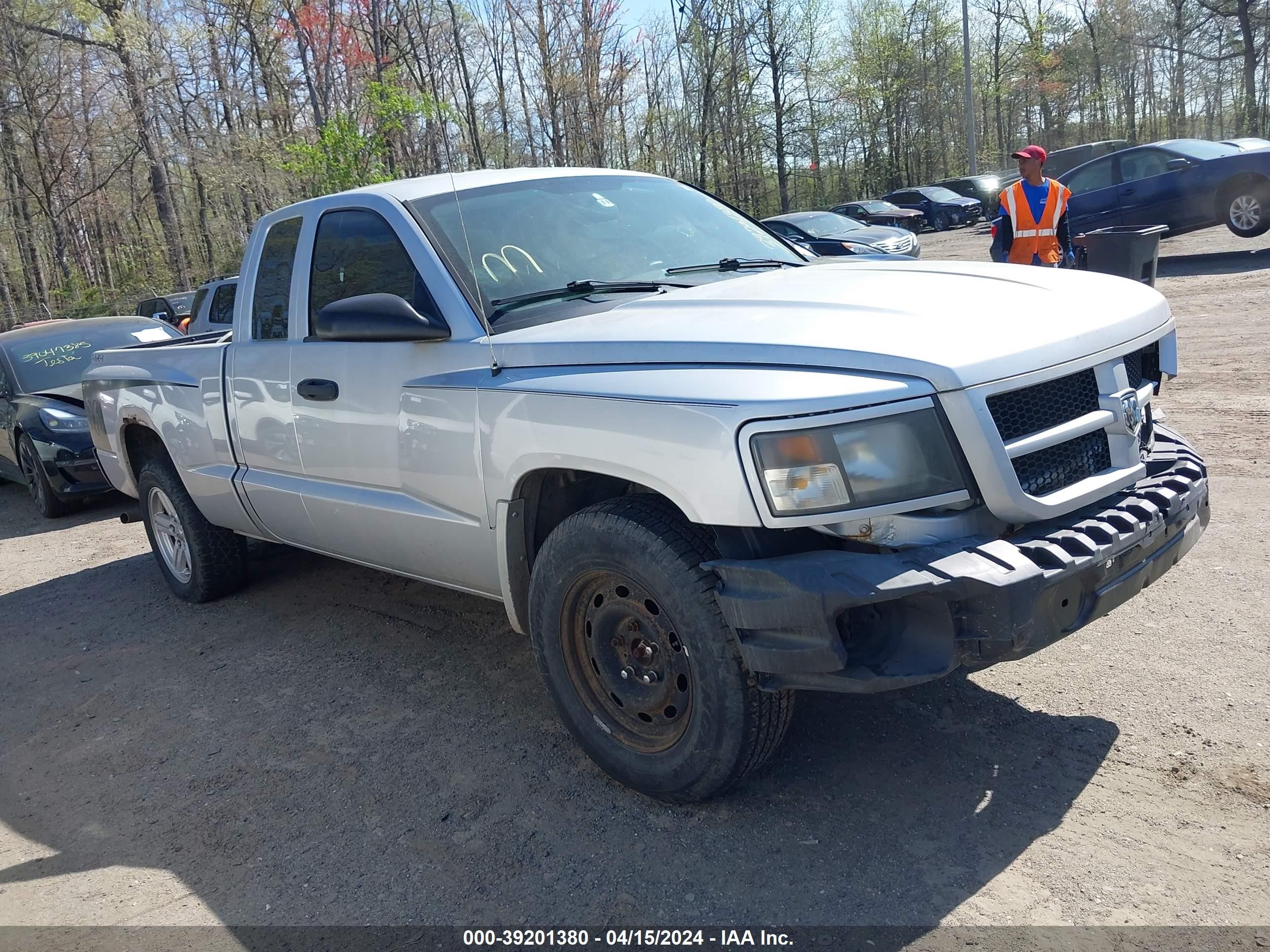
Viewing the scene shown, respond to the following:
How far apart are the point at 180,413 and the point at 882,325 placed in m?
3.97

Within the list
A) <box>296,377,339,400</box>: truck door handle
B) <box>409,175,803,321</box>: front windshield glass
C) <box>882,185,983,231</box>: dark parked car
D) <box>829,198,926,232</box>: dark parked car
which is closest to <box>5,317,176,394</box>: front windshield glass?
<box>296,377,339,400</box>: truck door handle

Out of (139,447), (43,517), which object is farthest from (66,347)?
(139,447)

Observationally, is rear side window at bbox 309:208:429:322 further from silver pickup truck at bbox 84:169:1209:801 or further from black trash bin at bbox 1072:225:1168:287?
black trash bin at bbox 1072:225:1168:287

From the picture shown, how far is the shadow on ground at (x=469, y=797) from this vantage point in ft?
9.18

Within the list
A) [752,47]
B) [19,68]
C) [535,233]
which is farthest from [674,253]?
[752,47]

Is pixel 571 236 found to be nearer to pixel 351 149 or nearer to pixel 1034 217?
pixel 1034 217

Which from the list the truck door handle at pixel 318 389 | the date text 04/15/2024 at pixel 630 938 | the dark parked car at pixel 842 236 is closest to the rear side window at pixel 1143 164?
the dark parked car at pixel 842 236

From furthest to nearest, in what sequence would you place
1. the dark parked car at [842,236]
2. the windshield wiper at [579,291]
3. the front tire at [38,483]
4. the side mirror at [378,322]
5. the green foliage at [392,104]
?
the green foliage at [392,104] < the dark parked car at [842,236] < the front tire at [38,483] < the windshield wiper at [579,291] < the side mirror at [378,322]

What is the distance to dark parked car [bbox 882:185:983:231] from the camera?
32750 mm

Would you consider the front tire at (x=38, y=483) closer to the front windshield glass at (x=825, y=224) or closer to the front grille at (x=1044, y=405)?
the front grille at (x=1044, y=405)

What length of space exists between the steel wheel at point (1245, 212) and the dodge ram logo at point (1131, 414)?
13900mm

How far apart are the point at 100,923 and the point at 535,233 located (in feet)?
8.81

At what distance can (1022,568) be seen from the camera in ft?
8.24

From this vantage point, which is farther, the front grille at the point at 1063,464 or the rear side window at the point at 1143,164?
the rear side window at the point at 1143,164
